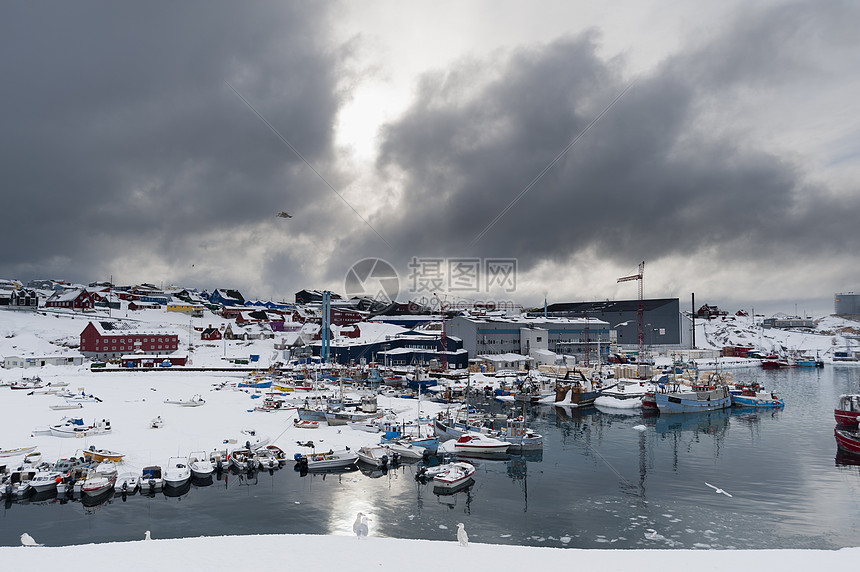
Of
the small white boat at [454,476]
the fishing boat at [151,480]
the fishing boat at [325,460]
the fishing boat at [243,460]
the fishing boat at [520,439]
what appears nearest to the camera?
the fishing boat at [151,480]

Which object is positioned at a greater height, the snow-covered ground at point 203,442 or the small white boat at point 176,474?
the snow-covered ground at point 203,442

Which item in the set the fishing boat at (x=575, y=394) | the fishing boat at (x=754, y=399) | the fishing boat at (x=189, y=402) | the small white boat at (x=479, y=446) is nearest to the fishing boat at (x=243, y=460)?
the small white boat at (x=479, y=446)

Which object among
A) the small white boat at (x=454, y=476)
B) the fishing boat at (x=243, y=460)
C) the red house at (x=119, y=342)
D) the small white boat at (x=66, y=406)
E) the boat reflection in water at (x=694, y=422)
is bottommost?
the boat reflection in water at (x=694, y=422)

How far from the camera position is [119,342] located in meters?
81.1

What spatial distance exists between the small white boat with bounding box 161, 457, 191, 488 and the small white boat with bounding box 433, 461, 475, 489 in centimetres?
1224

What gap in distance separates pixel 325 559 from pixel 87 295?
134895 millimetres

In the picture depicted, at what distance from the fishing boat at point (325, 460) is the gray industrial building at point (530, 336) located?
54.8 metres

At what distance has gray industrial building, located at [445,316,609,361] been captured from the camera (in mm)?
86750

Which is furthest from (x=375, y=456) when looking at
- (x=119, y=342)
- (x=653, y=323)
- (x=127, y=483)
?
(x=653, y=323)

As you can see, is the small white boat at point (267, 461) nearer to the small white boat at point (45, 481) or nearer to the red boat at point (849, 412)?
the small white boat at point (45, 481)

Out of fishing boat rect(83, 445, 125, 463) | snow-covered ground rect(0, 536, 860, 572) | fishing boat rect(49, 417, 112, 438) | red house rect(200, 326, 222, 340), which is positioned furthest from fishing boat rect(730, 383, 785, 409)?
red house rect(200, 326, 222, 340)

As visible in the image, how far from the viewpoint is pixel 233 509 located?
22.0 meters

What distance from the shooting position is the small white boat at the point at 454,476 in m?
25.3

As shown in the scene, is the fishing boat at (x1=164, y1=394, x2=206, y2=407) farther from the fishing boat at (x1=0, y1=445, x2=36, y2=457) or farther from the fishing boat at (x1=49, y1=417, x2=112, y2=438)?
the fishing boat at (x1=0, y1=445, x2=36, y2=457)
